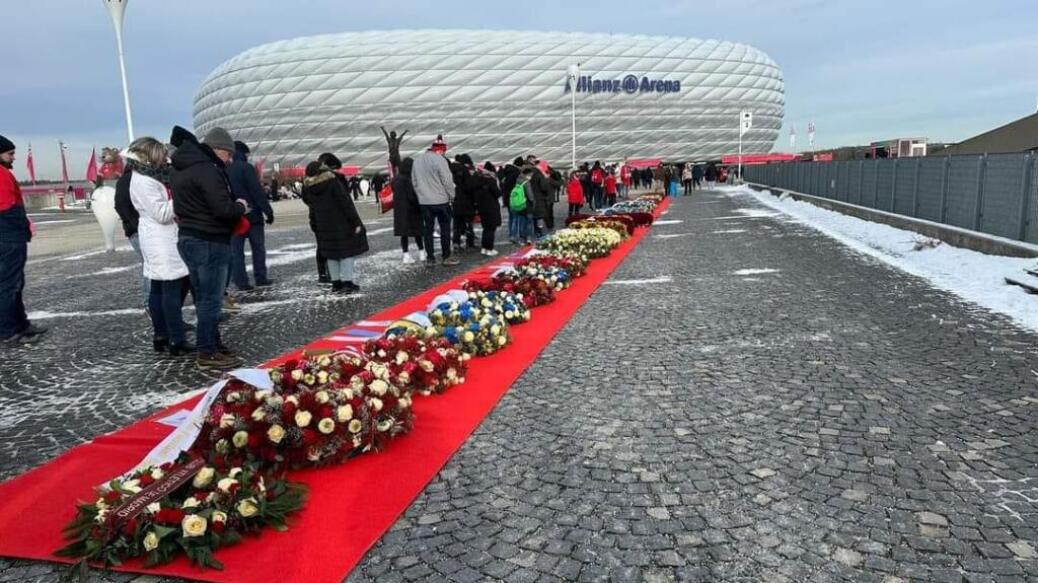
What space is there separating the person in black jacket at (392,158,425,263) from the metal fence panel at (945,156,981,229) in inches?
349

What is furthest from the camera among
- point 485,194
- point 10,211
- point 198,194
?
point 485,194

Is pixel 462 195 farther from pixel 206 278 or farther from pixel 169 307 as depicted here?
pixel 206 278

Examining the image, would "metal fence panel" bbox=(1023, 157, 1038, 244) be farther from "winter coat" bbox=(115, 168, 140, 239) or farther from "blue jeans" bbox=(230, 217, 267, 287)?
"winter coat" bbox=(115, 168, 140, 239)

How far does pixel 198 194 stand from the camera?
5094mm

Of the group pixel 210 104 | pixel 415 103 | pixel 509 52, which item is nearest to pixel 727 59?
pixel 509 52

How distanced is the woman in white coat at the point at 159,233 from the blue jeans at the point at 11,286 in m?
1.59

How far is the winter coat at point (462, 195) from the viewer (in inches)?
475

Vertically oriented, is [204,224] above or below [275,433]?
above

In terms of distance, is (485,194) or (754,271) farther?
(485,194)

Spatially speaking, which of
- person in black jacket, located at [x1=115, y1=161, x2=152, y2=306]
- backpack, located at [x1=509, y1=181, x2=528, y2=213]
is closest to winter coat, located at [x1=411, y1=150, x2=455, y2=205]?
backpack, located at [x1=509, y1=181, x2=528, y2=213]

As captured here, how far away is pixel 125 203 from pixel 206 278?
5.73ft

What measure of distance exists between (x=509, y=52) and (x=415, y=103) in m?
11.6

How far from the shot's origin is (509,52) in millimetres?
73688

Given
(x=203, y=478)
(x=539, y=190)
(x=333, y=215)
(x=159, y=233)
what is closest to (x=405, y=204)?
(x=333, y=215)
